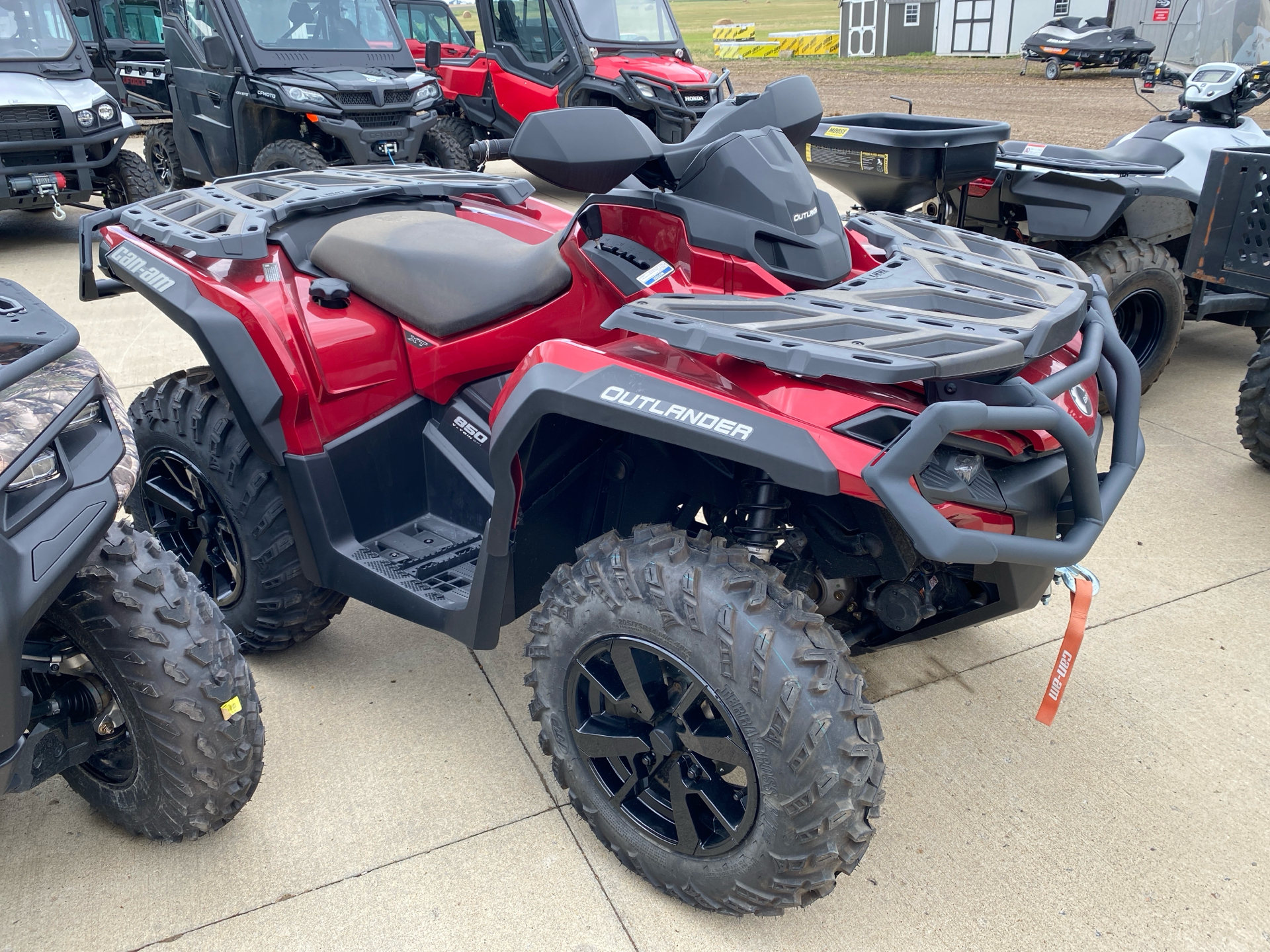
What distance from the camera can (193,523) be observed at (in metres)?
2.90

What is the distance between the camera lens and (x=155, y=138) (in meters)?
10.6

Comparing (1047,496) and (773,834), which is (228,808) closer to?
(773,834)

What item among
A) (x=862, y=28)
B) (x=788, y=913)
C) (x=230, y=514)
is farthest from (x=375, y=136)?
(x=862, y=28)

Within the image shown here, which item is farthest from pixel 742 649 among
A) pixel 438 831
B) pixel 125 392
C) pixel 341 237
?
pixel 125 392

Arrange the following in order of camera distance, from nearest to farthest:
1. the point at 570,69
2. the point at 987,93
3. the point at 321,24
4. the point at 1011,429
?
the point at 1011,429 < the point at 321,24 < the point at 570,69 < the point at 987,93

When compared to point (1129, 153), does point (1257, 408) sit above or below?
below

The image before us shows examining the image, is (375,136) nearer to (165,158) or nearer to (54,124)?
(54,124)

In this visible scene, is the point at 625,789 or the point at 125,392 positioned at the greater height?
the point at 625,789

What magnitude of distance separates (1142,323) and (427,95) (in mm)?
6644

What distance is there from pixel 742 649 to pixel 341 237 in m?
1.59

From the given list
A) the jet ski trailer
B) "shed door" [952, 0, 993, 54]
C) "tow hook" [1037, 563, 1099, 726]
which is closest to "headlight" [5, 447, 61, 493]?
"tow hook" [1037, 563, 1099, 726]

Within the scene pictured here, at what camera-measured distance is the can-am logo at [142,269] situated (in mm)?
2584

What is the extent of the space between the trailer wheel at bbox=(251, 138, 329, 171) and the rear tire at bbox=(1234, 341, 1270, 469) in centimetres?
678

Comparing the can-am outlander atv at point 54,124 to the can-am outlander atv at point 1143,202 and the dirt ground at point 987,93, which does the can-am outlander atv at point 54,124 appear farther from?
the dirt ground at point 987,93
